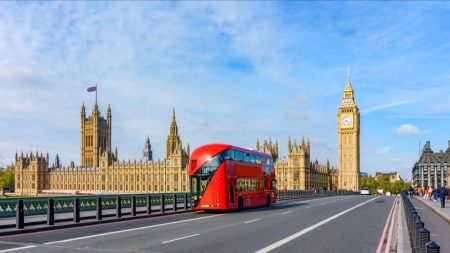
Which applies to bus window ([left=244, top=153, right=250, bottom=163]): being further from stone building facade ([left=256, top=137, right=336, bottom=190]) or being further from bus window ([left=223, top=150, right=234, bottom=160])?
stone building facade ([left=256, top=137, right=336, bottom=190])

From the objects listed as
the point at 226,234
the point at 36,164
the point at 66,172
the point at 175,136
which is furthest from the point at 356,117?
the point at 226,234

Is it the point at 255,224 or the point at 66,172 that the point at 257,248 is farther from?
the point at 66,172

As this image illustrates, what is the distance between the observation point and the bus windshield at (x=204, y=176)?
1093 inches

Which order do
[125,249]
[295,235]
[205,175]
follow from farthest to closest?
[205,175], [295,235], [125,249]

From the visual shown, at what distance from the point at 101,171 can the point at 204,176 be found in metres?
123

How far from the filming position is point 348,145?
498 feet

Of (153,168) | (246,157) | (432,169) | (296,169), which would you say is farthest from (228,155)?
(432,169)

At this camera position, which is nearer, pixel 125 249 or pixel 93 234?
pixel 125 249

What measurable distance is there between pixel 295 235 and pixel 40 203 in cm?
1183

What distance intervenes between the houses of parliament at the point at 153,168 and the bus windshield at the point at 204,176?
91.7m

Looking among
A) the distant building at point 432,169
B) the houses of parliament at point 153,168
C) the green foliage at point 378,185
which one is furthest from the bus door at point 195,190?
the distant building at point 432,169

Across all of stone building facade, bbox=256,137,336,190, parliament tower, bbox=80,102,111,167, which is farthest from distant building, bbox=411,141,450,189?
parliament tower, bbox=80,102,111,167

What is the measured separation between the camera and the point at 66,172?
15400cm

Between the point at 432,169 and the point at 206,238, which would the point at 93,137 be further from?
the point at 206,238
